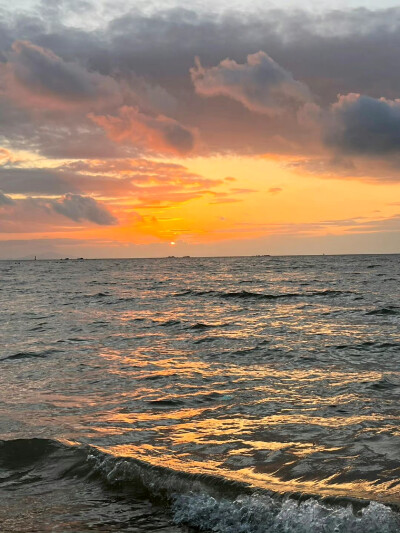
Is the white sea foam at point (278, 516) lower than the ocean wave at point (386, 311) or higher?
lower

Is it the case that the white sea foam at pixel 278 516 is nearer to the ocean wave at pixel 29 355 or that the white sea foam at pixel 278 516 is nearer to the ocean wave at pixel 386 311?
the ocean wave at pixel 29 355

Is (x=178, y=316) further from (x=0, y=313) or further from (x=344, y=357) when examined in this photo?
(x=344, y=357)

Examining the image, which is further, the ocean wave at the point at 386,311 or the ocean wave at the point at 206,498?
the ocean wave at the point at 386,311

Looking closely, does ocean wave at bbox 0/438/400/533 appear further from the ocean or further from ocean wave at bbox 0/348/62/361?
ocean wave at bbox 0/348/62/361

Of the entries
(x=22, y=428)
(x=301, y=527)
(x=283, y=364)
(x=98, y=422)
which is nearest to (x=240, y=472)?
(x=301, y=527)

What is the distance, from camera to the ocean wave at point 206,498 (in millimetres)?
5719

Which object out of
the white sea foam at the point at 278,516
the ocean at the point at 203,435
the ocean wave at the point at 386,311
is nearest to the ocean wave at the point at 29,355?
the ocean at the point at 203,435

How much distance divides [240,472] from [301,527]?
158 centimetres

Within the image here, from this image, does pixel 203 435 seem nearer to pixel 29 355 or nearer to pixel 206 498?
pixel 206 498

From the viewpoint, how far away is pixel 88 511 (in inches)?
247

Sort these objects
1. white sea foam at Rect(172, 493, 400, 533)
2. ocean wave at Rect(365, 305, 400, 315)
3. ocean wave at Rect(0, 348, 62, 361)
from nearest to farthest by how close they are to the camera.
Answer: white sea foam at Rect(172, 493, 400, 533), ocean wave at Rect(0, 348, 62, 361), ocean wave at Rect(365, 305, 400, 315)

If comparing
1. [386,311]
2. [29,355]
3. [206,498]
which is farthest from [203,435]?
[386,311]

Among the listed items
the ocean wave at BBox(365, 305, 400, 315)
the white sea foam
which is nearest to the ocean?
the white sea foam

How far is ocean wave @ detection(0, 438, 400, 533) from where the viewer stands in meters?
5.72
